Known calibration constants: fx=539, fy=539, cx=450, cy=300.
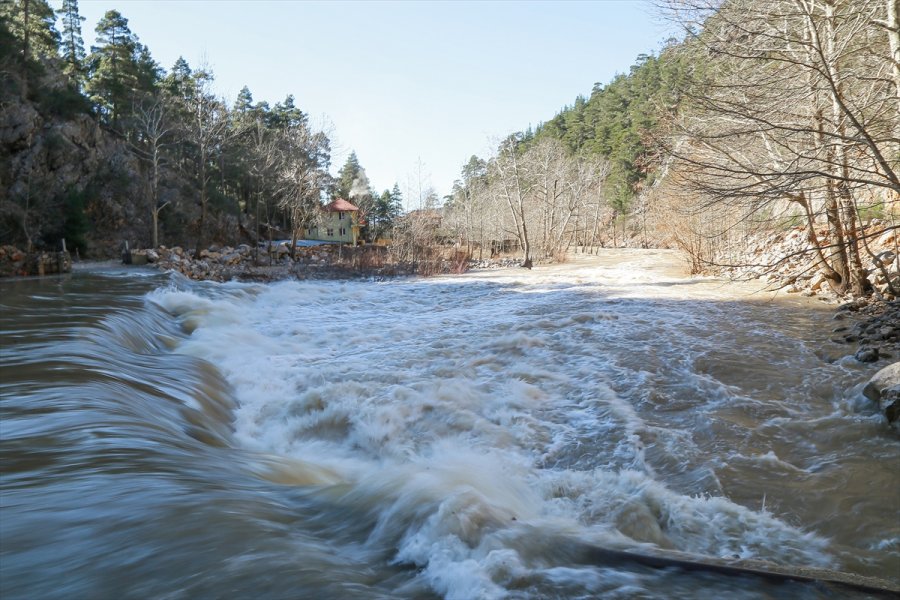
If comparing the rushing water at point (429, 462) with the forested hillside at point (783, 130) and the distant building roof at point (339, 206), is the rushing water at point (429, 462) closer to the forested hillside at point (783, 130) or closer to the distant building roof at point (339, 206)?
the forested hillside at point (783, 130)

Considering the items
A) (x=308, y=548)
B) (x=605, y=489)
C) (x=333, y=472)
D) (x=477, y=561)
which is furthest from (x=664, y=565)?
(x=333, y=472)

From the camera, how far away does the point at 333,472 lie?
4680 millimetres

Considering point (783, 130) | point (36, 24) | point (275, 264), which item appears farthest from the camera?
point (36, 24)

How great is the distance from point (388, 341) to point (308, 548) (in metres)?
7.44

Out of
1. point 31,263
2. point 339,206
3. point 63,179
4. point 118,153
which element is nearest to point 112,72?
point 118,153

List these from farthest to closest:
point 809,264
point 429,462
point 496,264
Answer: point 496,264 < point 809,264 < point 429,462

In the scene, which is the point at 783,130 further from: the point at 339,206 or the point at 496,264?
the point at 339,206

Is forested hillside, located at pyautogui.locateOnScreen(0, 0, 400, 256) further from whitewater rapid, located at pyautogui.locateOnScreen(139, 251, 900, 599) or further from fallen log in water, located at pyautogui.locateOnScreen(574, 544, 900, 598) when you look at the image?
fallen log in water, located at pyautogui.locateOnScreen(574, 544, 900, 598)

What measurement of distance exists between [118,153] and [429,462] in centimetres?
3934

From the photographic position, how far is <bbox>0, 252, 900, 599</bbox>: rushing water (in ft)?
9.00

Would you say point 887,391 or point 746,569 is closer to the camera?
point 746,569

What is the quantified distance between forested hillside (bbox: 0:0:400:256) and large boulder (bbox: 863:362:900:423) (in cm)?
2712

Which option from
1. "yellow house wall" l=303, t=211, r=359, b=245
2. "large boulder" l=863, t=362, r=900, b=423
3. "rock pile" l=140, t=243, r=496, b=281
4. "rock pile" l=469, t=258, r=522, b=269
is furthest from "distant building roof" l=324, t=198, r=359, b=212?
"large boulder" l=863, t=362, r=900, b=423

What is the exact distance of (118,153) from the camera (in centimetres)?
3559
